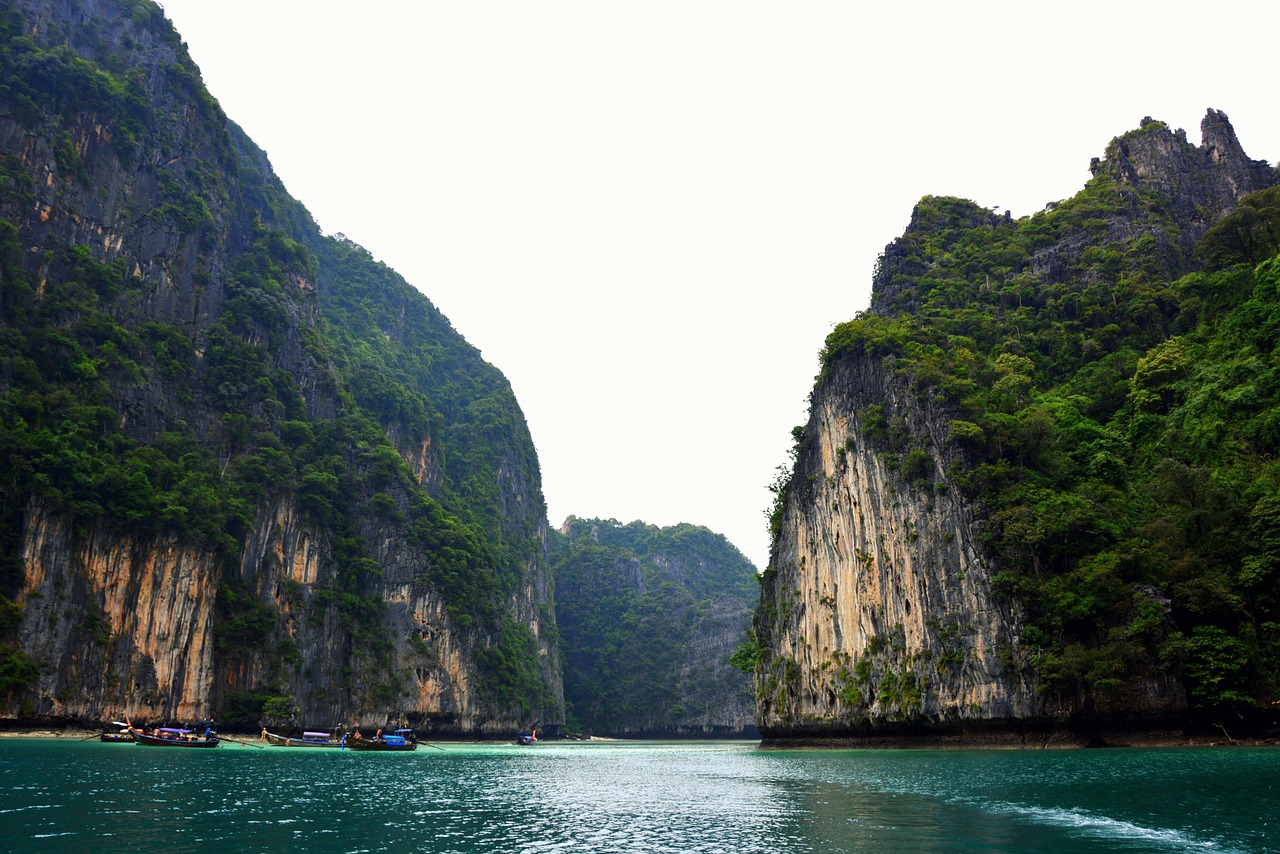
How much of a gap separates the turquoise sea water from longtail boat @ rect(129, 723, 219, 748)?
32.0 feet

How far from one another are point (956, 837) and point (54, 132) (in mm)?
75219

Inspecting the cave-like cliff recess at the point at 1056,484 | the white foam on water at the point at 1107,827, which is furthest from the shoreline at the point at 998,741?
the white foam on water at the point at 1107,827

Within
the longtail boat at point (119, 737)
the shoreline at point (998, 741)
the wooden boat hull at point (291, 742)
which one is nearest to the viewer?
the shoreline at point (998, 741)

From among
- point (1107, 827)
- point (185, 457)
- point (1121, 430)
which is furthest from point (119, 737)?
point (1121, 430)

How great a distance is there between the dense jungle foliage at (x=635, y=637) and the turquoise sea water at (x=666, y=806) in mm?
99211

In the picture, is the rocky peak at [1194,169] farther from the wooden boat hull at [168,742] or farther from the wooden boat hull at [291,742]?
the wooden boat hull at [168,742]

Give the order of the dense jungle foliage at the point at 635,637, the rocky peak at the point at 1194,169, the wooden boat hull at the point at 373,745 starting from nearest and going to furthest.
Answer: the wooden boat hull at the point at 373,745, the rocky peak at the point at 1194,169, the dense jungle foliage at the point at 635,637

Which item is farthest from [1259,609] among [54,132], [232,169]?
[232,169]

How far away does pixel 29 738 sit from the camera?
4278 cm

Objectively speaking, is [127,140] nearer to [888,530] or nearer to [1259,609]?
[888,530]

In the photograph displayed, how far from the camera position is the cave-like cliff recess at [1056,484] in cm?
3472

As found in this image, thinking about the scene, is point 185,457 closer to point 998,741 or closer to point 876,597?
point 876,597

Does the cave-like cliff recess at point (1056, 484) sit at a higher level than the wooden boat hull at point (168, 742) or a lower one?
higher

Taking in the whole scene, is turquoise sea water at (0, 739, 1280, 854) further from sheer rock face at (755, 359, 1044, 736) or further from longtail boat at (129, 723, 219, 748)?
longtail boat at (129, 723, 219, 748)
